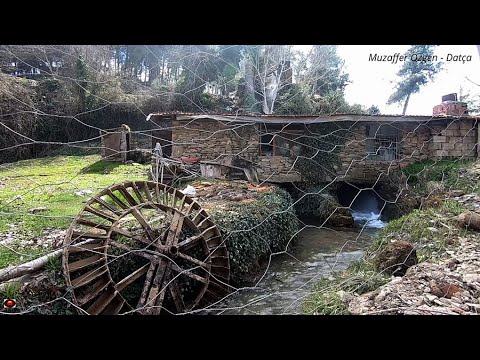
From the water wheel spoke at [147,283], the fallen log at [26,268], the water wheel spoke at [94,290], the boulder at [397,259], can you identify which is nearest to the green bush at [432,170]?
the boulder at [397,259]

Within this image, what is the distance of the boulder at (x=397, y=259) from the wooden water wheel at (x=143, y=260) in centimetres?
171

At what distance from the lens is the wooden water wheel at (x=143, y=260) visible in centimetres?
315

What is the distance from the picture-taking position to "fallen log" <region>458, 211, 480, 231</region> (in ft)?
13.0

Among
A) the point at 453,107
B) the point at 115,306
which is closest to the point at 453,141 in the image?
the point at 453,107

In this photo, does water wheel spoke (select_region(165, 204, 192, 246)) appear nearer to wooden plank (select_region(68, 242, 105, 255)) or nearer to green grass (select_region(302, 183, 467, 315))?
wooden plank (select_region(68, 242, 105, 255))

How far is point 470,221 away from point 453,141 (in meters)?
5.43

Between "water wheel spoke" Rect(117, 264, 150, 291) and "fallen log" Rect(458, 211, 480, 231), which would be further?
"fallen log" Rect(458, 211, 480, 231)

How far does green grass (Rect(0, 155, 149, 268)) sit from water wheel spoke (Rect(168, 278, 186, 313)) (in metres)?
1.35

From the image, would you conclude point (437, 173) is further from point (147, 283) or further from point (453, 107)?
point (147, 283)

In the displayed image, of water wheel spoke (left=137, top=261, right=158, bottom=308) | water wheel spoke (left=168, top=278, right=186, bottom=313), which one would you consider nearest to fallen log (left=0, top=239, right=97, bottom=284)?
water wheel spoke (left=137, top=261, right=158, bottom=308)

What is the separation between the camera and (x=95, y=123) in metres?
11.8

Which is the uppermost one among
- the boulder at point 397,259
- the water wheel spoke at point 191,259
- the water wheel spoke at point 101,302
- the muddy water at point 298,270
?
the boulder at point 397,259

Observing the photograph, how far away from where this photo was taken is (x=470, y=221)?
4000 mm

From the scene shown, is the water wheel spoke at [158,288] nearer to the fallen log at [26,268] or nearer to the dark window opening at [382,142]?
the fallen log at [26,268]
